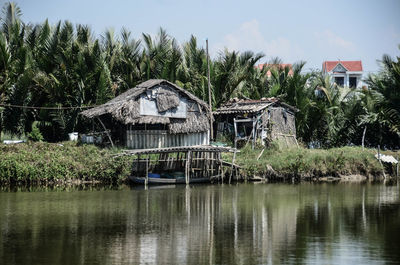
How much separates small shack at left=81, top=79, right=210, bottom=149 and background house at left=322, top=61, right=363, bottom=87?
2473cm

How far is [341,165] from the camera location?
1101 inches

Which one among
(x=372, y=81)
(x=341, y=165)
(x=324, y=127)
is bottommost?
(x=341, y=165)

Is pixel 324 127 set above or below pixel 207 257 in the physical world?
above

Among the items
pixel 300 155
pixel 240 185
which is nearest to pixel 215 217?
pixel 240 185

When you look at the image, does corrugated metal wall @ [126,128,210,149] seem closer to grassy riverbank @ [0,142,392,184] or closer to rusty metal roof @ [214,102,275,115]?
rusty metal roof @ [214,102,275,115]

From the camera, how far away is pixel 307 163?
2731 centimetres

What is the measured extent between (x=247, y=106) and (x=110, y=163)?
911cm

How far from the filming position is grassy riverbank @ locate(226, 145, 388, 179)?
2705cm

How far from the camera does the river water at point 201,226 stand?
42.4 ft

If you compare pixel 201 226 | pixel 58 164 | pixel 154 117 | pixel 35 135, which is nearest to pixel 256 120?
pixel 154 117

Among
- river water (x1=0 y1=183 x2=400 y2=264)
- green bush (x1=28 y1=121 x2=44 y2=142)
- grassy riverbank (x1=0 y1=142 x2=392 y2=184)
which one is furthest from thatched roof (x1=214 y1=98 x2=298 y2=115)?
green bush (x1=28 y1=121 x2=44 y2=142)

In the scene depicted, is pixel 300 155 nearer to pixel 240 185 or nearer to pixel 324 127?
pixel 240 185

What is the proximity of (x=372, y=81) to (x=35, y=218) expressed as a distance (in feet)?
74.4

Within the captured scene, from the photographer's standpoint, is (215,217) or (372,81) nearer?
(215,217)
